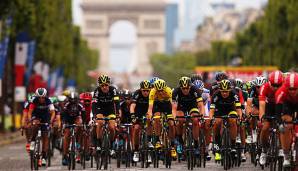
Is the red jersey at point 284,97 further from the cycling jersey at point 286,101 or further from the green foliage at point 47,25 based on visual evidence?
the green foliage at point 47,25

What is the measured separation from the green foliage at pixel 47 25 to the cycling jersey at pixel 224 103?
27.7m

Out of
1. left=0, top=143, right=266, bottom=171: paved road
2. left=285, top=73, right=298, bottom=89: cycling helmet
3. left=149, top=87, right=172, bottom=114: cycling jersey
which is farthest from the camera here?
left=0, top=143, right=266, bottom=171: paved road

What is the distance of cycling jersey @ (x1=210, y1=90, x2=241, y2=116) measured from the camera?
2325 cm

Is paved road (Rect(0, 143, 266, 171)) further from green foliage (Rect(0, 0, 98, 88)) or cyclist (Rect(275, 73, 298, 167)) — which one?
green foliage (Rect(0, 0, 98, 88))

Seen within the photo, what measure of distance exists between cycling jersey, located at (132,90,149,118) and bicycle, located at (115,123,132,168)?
0.58 meters

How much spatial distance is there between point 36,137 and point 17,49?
87.7 feet

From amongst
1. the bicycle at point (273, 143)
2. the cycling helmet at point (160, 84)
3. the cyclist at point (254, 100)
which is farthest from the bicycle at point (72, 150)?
the bicycle at point (273, 143)

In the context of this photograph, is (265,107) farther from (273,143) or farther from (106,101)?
(106,101)

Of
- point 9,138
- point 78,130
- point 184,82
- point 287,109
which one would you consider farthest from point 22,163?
point 9,138

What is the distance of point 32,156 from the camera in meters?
24.9

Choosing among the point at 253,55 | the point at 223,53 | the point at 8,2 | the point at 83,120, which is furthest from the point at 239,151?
the point at 223,53

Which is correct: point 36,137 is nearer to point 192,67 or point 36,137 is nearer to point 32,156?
point 32,156

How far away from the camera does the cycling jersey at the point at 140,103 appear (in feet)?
81.8

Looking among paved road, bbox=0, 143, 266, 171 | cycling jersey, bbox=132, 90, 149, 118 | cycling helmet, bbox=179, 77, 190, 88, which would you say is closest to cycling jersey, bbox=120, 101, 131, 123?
paved road, bbox=0, 143, 266, 171
